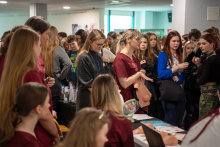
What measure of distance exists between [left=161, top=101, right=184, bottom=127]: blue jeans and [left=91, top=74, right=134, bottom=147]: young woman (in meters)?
1.50

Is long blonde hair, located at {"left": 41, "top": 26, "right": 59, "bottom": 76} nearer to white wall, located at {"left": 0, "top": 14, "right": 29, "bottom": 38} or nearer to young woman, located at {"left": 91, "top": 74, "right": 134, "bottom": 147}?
young woman, located at {"left": 91, "top": 74, "right": 134, "bottom": 147}

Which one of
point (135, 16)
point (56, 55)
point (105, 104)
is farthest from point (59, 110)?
point (135, 16)

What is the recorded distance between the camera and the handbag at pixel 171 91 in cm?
311

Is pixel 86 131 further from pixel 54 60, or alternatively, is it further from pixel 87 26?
pixel 87 26

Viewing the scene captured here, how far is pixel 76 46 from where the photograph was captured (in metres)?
4.96

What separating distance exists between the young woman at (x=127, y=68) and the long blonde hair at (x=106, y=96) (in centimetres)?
97

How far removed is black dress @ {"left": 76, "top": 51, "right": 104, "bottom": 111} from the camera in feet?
8.90

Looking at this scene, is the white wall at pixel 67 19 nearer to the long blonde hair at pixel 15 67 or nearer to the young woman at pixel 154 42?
the young woman at pixel 154 42

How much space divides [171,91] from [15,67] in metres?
2.10

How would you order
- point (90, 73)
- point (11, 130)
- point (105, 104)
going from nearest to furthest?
point (11, 130), point (105, 104), point (90, 73)

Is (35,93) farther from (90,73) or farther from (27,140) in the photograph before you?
(90,73)

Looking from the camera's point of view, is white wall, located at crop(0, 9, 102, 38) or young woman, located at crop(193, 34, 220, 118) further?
white wall, located at crop(0, 9, 102, 38)

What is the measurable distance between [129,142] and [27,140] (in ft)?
2.13

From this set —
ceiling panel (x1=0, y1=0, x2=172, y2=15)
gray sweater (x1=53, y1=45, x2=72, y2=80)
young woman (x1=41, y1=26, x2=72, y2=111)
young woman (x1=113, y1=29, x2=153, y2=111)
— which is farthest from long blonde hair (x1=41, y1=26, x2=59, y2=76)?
ceiling panel (x1=0, y1=0, x2=172, y2=15)
